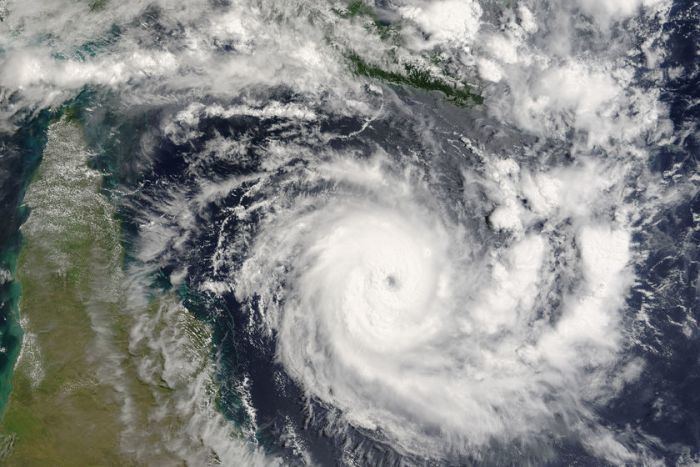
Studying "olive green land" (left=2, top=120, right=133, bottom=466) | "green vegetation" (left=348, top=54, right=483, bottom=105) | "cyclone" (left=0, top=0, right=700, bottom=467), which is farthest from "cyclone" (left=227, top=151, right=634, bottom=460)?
"olive green land" (left=2, top=120, right=133, bottom=466)

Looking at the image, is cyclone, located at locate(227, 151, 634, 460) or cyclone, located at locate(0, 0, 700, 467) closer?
cyclone, located at locate(0, 0, 700, 467)

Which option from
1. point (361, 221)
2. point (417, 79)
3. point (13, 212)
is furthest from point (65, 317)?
point (417, 79)

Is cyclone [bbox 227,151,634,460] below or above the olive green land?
above

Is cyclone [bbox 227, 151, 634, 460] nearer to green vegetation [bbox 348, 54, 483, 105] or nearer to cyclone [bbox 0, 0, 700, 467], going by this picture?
cyclone [bbox 0, 0, 700, 467]

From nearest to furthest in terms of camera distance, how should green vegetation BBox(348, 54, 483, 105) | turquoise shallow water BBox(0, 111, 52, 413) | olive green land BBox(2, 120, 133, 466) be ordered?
olive green land BBox(2, 120, 133, 466) < turquoise shallow water BBox(0, 111, 52, 413) < green vegetation BBox(348, 54, 483, 105)

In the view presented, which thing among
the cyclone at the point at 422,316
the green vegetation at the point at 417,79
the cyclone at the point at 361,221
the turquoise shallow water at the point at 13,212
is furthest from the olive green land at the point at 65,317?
the green vegetation at the point at 417,79

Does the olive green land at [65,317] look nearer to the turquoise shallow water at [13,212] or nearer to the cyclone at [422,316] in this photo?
the turquoise shallow water at [13,212]

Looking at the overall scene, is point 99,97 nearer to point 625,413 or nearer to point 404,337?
point 404,337

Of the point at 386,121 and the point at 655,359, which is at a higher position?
the point at 386,121

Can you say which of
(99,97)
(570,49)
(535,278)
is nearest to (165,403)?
(99,97)
